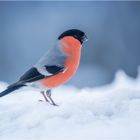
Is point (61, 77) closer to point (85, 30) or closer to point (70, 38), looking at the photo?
point (70, 38)

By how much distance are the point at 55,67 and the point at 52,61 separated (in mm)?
26

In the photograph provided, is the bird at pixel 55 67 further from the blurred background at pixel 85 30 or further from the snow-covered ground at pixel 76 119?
the blurred background at pixel 85 30

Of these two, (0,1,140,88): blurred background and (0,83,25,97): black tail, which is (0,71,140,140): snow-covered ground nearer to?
(0,83,25,97): black tail

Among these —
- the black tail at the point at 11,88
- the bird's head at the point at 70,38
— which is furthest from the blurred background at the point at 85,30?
the black tail at the point at 11,88

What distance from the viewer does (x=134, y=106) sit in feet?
6.33

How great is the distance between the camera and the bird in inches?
80.2

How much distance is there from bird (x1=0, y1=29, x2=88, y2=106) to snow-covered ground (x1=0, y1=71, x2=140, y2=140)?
0.07 meters

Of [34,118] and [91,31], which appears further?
[91,31]

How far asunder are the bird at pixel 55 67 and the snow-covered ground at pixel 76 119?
7 centimetres

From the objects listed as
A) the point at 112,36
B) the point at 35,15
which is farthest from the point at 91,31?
the point at 35,15

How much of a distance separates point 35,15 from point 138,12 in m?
0.69

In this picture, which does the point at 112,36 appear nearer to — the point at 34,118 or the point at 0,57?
the point at 0,57

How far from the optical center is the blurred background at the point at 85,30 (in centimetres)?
357

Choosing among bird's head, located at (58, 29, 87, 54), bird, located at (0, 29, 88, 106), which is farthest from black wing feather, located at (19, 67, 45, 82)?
bird's head, located at (58, 29, 87, 54)
